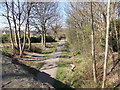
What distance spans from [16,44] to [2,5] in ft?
14.0

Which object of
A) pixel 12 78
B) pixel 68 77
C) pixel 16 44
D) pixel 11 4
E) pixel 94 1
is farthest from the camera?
pixel 16 44

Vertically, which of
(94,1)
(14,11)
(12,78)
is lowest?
(12,78)

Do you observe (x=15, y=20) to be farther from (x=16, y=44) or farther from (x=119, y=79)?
(x=119, y=79)

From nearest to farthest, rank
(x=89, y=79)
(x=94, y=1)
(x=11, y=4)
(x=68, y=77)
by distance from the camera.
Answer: (x=89, y=79), (x=94, y=1), (x=68, y=77), (x=11, y=4)

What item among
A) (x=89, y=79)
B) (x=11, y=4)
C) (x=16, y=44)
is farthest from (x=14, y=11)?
(x=89, y=79)

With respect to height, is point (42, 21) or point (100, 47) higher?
point (42, 21)

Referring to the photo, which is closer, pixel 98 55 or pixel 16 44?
pixel 98 55

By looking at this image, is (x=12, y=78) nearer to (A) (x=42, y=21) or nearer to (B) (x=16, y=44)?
(B) (x=16, y=44)

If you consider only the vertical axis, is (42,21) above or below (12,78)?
above

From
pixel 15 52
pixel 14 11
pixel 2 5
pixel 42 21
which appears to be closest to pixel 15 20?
pixel 14 11

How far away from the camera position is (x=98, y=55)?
303 inches

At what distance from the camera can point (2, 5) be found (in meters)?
14.0

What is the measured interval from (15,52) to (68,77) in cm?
900

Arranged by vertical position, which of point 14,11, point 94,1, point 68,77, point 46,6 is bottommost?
point 68,77
